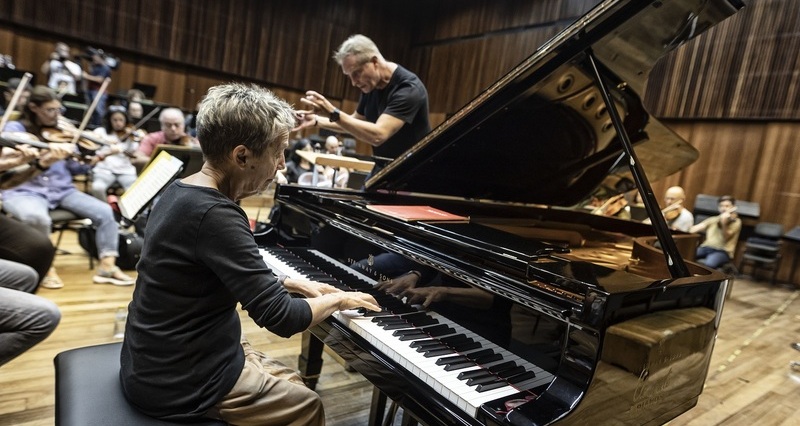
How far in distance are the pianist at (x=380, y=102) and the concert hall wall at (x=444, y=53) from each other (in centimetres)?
780

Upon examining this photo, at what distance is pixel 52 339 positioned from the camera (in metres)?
2.79

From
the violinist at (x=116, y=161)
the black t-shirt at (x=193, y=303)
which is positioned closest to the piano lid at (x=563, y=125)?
the black t-shirt at (x=193, y=303)

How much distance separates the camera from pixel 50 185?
367cm

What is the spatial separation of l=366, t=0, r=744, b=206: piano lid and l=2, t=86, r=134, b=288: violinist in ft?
8.91

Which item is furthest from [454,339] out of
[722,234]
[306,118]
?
[722,234]

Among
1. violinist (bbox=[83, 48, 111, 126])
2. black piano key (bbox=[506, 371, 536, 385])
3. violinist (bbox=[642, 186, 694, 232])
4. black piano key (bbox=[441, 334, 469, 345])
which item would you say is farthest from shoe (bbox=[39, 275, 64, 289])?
violinist (bbox=[642, 186, 694, 232])

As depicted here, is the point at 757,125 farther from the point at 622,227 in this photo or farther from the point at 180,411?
the point at 180,411

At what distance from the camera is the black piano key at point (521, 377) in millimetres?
1182

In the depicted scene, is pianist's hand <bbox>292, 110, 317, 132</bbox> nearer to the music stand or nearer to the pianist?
the pianist

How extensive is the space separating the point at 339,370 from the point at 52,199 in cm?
274

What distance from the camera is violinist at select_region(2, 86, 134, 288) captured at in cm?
339

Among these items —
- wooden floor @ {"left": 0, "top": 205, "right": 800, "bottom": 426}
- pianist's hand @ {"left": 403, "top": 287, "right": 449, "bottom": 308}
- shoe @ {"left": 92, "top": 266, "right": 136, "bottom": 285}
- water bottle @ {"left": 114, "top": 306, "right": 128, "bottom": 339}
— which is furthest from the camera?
shoe @ {"left": 92, "top": 266, "right": 136, "bottom": 285}

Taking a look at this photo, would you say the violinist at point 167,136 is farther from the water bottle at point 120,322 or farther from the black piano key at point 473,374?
the black piano key at point 473,374

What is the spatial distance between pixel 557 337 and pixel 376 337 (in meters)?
0.51
